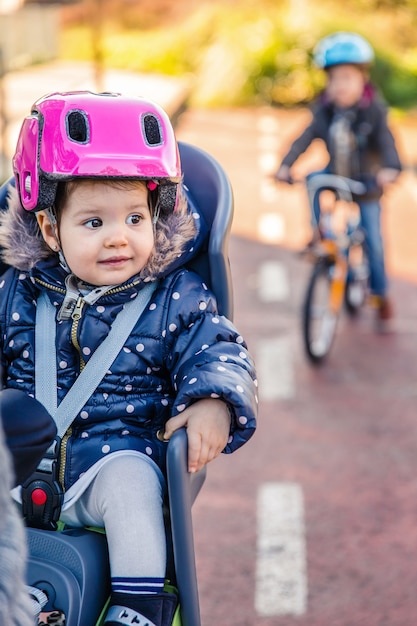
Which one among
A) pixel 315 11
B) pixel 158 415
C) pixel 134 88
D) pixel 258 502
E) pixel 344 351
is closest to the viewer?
pixel 158 415

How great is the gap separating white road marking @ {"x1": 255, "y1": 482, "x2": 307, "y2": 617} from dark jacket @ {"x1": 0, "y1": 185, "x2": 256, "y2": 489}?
61.9 inches

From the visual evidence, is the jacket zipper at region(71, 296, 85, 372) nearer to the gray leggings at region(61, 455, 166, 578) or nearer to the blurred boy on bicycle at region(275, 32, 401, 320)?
the gray leggings at region(61, 455, 166, 578)

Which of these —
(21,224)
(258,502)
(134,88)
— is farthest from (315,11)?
(21,224)

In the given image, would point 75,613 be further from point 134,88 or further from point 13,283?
point 134,88

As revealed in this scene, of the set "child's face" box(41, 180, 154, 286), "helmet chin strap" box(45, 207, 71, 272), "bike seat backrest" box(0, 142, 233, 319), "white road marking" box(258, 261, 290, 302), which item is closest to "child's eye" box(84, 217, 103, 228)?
"child's face" box(41, 180, 154, 286)

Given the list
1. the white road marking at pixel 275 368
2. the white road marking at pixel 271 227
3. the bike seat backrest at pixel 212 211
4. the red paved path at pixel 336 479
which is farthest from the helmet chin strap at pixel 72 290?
the white road marking at pixel 271 227

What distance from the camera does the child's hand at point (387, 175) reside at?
636 centimetres

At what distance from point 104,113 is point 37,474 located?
790 mm

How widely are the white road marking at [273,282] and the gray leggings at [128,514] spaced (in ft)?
17.9

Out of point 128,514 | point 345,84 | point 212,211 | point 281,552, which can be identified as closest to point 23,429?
point 128,514

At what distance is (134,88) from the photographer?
63.1 feet

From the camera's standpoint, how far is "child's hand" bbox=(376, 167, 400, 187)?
6.36 meters

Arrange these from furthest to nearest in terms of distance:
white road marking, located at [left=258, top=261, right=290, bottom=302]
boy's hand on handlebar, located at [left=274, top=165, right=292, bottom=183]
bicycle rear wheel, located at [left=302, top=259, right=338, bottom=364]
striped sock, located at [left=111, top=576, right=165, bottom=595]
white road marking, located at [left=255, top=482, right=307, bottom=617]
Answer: white road marking, located at [left=258, top=261, right=290, bottom=302]
boy's hand on handlebar, located at [left=274, top=165, right=292, bottom=183]
bicycle rear wheel, located at [left=302, top=259, right=338, bottom=364]
white road marking, located at [left=255, top=482, right=307, bottom=617]
striped sock, located at [left=111, top=576, right=165, bottom=595]

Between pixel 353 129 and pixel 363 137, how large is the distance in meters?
0.08
